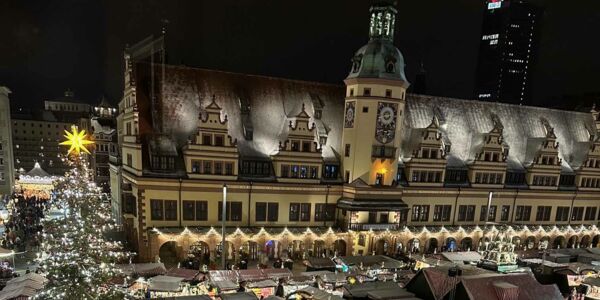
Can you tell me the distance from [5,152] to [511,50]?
171596 mm

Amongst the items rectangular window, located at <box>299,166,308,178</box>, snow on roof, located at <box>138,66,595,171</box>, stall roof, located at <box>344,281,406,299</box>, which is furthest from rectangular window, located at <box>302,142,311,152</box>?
stall roof, located at <box>344,281,406,299</box>

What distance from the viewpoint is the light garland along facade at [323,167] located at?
36.0m

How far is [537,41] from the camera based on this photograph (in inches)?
6270

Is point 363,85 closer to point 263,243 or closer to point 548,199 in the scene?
point 263,243

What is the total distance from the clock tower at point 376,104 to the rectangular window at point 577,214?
28.6 m

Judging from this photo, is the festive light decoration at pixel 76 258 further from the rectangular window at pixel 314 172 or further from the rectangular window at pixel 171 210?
the rectangular window at pixel 314 172

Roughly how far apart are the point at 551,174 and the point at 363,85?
28830mm

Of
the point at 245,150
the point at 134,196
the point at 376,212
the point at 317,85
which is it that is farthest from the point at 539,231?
the point at 134,196

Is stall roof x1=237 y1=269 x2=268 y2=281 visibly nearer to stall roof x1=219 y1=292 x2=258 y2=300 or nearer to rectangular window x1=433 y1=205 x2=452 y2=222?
stall roof x1=219 y1=292 x2=258 y2=300

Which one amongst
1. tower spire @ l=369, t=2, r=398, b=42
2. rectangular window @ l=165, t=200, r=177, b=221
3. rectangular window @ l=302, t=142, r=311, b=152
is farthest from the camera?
tower spire @ l=369, t=2, r=398, b=42

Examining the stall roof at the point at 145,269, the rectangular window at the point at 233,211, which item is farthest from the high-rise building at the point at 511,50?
the stall roof at the point at 145,269

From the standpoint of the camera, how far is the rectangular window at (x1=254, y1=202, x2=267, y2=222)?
38.2 meters

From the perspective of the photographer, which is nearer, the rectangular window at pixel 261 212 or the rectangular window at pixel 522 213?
the rectangular window at pixel 261 212

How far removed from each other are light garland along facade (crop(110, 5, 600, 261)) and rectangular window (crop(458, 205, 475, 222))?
13cm
